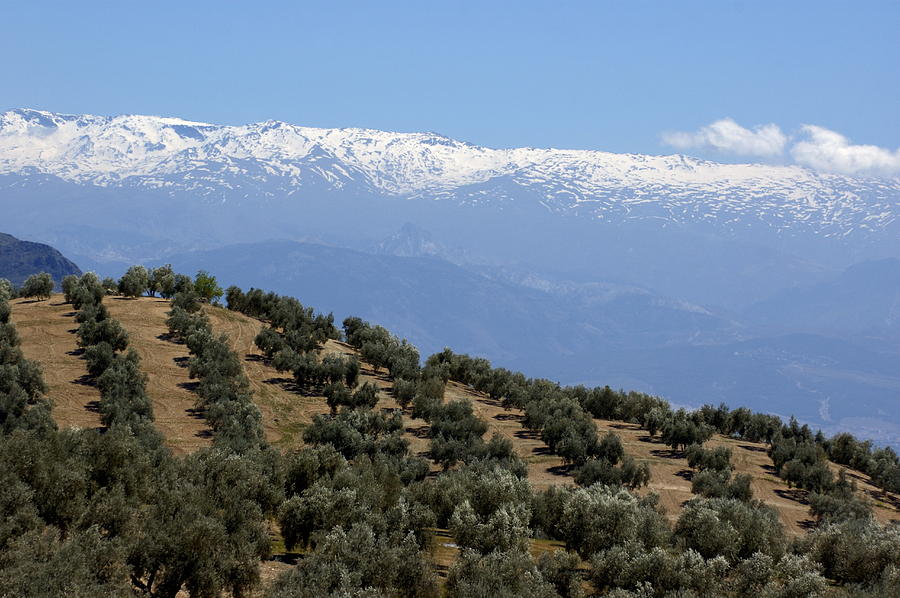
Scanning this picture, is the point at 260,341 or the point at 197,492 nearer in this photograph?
the point at 197,492

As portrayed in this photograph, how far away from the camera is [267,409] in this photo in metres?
68.2

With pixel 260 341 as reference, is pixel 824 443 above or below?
below

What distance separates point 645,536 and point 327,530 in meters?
16.3

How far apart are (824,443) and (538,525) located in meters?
57.3

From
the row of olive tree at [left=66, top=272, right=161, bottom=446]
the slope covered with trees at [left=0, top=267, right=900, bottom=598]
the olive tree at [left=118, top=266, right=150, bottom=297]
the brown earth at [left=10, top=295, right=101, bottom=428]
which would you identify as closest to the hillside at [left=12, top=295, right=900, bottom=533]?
the brown earth at [left=10, top=295, right=101, bottom=428]

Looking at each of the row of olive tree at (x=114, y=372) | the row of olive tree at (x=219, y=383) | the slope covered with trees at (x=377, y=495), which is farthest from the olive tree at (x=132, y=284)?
the slope covered with trees at (x=377, y=495)

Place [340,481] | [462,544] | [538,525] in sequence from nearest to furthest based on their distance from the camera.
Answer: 1. [462,544]
2. [340,481]
3. [538,525]

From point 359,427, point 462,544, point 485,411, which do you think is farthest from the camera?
point 485,411

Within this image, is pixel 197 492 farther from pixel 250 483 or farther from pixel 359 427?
pixel 359 427

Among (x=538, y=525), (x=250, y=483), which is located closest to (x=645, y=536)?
(x=538, y=525)

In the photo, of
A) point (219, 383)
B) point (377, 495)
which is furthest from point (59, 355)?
point (377, 495)

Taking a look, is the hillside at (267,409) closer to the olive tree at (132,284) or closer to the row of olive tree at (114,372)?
the row of olive tree at (114,372)

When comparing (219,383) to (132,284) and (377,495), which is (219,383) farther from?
(132,284)

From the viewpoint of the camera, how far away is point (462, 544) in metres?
35.4
